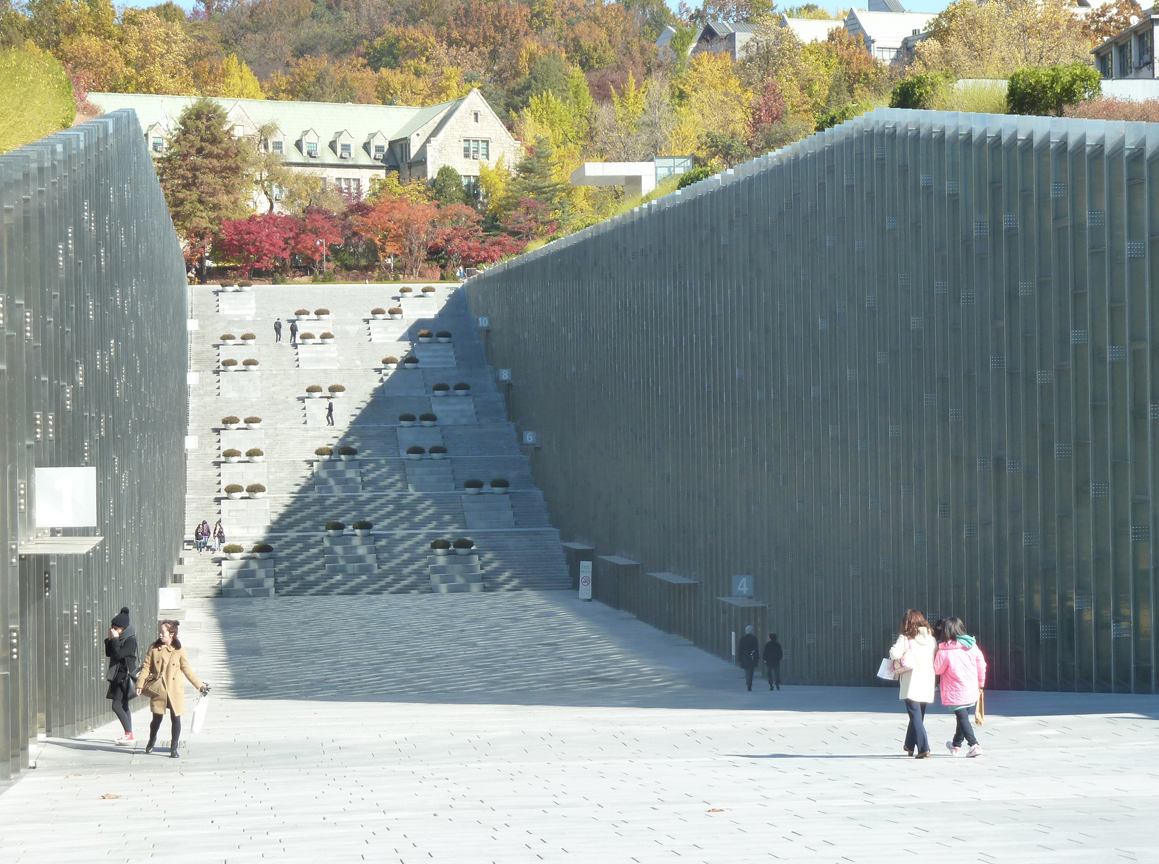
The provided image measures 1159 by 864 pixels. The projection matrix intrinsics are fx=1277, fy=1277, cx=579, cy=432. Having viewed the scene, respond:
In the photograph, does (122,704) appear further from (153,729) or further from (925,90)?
(925,90)

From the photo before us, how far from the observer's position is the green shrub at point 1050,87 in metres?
22.6

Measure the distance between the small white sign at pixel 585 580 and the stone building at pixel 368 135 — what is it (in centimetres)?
5844

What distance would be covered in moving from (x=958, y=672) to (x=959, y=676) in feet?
0.10

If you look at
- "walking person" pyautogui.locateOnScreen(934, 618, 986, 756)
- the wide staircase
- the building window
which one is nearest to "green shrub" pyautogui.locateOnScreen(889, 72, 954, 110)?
the wide staircase

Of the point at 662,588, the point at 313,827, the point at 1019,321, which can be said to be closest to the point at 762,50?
the point at 662,588

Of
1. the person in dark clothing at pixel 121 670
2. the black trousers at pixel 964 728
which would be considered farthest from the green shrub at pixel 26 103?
the black trousers at pixel 964 728

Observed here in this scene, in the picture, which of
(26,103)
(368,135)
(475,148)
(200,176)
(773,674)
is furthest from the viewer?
(368,135)

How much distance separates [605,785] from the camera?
358 inches

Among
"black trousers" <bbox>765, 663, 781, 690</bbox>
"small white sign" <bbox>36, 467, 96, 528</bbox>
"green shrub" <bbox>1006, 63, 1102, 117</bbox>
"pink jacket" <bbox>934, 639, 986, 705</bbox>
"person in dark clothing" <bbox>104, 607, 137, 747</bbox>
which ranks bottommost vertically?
"black trousers" <bbox>765, 663, 781, 690</bbox>

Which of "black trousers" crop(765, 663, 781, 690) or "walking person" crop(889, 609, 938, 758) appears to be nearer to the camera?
"walking person" crop(889, 609, 938, 758)

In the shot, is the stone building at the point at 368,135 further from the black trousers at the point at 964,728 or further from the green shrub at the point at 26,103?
the black trousers at the point at 964,728

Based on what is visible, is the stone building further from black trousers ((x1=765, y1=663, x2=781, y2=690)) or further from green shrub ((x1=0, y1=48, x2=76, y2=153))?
black trousers ((x1=765, y1=663, x2=781, y2=690))

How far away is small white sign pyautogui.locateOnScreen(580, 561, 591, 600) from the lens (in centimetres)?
3016

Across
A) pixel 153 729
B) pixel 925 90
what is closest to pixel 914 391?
pixel 153 729
